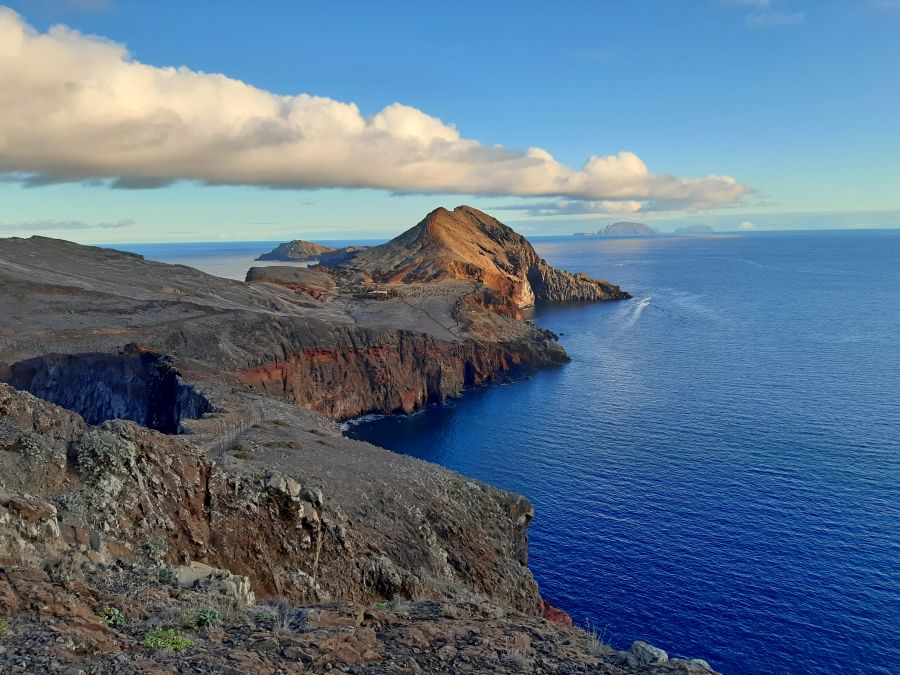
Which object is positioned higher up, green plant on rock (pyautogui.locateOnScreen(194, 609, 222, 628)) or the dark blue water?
green plant on rock (pyautogui.locateOnScreen(194, 609, 222, 628))

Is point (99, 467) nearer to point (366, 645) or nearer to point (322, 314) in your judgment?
point (366, 645)

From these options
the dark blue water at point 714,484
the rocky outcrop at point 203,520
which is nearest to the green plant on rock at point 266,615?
the rocky outcrop at point 203,520

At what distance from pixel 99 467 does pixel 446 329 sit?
337ft

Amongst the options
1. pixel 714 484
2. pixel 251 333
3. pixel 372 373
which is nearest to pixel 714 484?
pixel 714 484

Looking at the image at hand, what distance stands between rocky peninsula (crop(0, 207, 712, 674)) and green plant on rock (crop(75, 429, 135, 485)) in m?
0.06

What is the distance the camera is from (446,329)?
124 m

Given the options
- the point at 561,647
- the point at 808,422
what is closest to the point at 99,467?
the point at 561,647

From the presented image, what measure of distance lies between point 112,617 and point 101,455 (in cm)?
1033

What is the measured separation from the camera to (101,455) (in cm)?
2273

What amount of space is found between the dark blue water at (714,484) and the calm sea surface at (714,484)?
18 centimetres

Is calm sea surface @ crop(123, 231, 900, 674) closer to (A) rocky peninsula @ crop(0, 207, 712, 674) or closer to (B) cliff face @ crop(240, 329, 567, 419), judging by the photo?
(B) cliff face @ crop(240, 329, 567, 419)

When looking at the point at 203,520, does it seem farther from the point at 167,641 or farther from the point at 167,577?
the point at 167,641

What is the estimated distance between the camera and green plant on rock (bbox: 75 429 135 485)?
2222 cm

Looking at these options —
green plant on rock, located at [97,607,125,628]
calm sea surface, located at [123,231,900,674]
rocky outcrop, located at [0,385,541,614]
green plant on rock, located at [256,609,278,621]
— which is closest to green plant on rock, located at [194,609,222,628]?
green plant on rock, located at [256,609,278,621]
